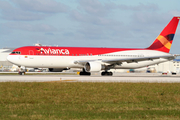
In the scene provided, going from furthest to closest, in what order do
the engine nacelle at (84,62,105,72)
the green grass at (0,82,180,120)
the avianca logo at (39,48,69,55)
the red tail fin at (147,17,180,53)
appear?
the red tail fin at (147,17,180,53), the avianca logo at (39,48,69,55), the engine nacelle at (84,62,105,72), the green grass at (0,82,180,120)

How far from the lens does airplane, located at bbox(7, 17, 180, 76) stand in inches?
1528

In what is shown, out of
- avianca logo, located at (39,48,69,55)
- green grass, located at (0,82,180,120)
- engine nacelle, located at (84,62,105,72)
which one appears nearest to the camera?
green grass, located at (0,82,180,120)

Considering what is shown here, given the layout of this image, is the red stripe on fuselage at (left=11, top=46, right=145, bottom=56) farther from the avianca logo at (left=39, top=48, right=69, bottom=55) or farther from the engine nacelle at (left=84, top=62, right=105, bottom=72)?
the engine nacelle at (left=84, top=62, right=105, bottom=72)

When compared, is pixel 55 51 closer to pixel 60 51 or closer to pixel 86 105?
pixel 60 51

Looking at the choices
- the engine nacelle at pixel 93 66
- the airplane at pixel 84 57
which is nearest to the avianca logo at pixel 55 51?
the airplane at pixel 84 57

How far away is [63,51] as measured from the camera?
40281 mm

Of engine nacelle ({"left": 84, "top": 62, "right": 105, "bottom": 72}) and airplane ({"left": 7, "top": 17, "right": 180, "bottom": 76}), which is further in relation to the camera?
airplane ({"left": 7, "top": 17, "right": 180, "bottom": 76})

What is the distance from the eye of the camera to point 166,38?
46.2 metres

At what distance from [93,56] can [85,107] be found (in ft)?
97.6

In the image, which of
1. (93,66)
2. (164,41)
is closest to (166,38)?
(164,41)

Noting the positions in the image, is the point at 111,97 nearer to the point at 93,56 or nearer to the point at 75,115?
the point at 75,115

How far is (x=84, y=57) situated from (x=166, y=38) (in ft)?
50.1

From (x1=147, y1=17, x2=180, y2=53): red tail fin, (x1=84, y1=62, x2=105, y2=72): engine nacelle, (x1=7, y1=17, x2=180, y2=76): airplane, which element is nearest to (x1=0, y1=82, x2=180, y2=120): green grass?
(x1=84, y1=62, x2=105, y2=72): engine nacelle

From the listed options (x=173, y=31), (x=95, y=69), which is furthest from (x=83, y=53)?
(x=173, y=31)
